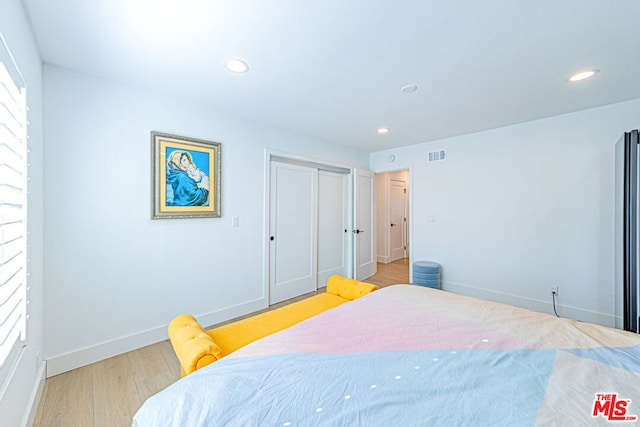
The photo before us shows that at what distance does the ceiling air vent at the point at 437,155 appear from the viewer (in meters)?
4.04

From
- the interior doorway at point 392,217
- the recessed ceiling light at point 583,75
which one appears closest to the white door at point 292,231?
the interior doorway at point 392,217

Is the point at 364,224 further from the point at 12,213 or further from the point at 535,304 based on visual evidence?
the point at 12,213

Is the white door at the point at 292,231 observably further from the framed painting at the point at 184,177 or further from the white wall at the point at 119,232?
the framed painting at the point at 184,177

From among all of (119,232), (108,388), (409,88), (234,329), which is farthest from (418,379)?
(119,232)

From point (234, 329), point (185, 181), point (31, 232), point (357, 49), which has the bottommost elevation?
point (234, 329)

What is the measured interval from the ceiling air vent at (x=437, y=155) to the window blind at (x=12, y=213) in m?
4.37

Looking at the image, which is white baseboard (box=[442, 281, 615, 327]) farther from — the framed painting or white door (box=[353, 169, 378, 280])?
the framed painting

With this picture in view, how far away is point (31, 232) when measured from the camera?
1.65m

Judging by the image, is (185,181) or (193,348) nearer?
(193,348)

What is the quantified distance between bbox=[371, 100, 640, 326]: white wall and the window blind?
433cm

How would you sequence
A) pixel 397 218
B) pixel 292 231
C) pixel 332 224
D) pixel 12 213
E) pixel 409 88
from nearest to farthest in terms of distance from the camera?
pixel 12 213 → pixel 409 88 → pixel 292 231 → pixel 332 224 → pixel 397 218

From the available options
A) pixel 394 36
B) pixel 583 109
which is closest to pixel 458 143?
pixel 583 109

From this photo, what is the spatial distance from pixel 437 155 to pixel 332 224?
199 cm

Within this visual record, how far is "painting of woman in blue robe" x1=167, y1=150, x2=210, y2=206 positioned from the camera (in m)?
2.57
